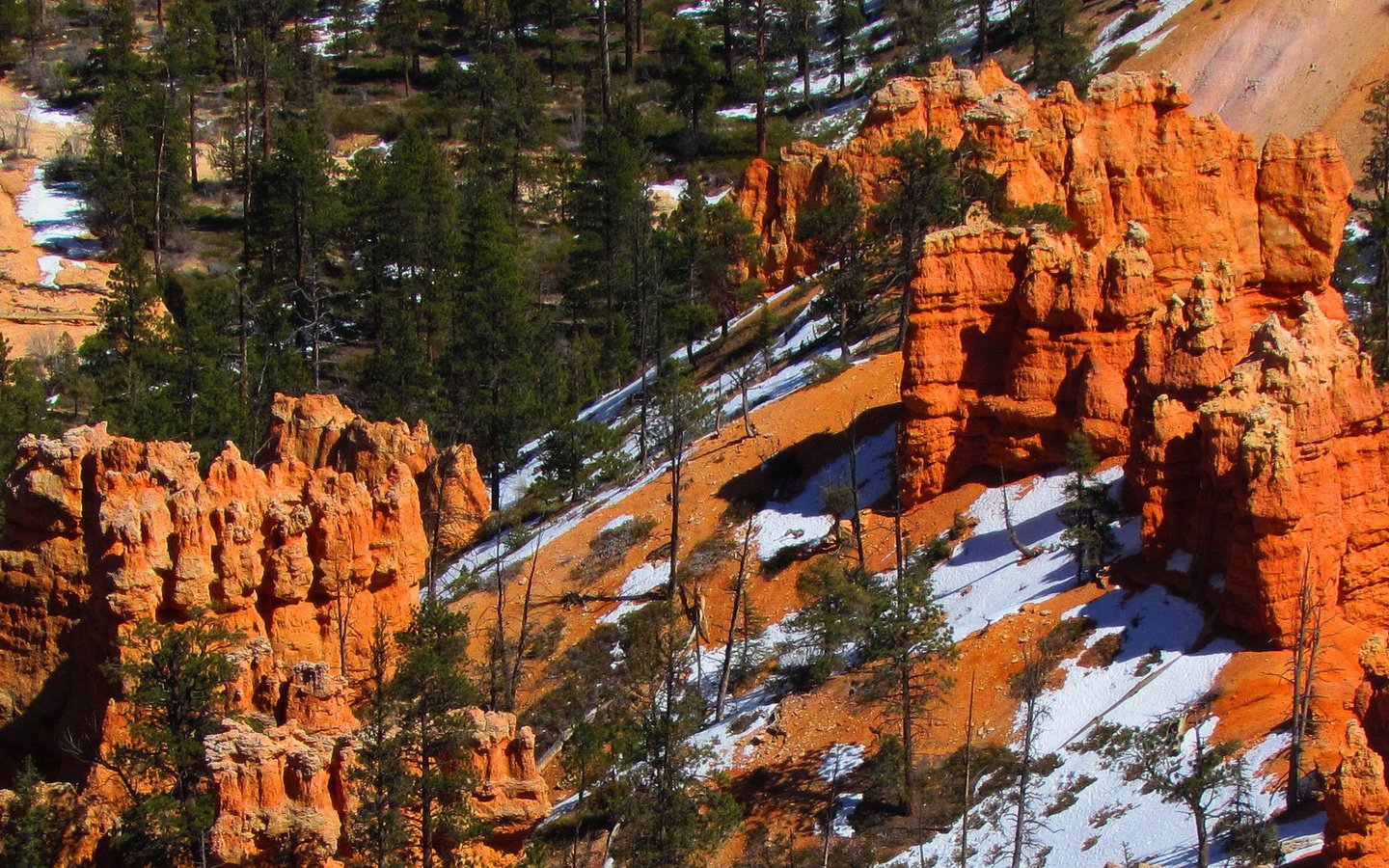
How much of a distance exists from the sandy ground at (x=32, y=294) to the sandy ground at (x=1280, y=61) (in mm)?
53782

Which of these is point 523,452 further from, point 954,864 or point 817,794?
point 954,864

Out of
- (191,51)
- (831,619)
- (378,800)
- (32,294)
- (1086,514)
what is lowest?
(378,800)

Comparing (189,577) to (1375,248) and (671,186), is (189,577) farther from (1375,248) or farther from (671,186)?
(671,186)

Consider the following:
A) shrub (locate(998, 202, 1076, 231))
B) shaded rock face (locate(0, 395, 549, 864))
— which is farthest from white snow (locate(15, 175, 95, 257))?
shrub (locate(998, 202, 1076, 231))

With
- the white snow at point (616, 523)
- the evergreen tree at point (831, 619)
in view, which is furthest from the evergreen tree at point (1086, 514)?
the white snow at point (616, 523)

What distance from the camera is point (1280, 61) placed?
274 feet

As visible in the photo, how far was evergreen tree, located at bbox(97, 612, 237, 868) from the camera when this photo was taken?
27781mm

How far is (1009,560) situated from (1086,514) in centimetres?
288

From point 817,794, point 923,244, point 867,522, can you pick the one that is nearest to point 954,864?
point 817,794

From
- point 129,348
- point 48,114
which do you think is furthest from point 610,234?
point 48,114

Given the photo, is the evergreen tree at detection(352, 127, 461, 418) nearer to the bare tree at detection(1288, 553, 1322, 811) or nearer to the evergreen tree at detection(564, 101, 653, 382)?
the evergreen tree at detection(564, 101, 653, 382)

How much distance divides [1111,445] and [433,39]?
270 ft

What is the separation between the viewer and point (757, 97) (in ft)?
315

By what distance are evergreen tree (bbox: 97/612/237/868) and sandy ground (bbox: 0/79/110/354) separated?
46.1 m
